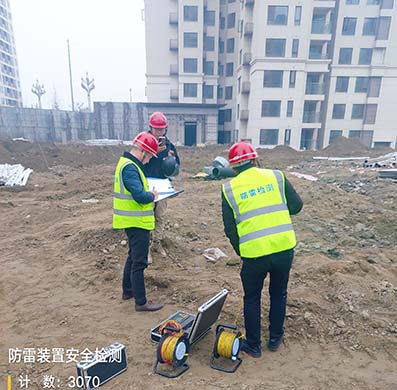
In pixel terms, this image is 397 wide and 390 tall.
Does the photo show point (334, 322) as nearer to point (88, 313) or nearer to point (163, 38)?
point (88, 313)

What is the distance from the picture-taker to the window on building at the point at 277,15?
25.9m

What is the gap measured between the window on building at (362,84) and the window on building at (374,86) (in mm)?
326

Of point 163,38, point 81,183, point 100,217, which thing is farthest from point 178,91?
point 100,217

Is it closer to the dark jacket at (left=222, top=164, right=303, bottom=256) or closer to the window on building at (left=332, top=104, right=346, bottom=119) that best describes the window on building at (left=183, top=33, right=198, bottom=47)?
the window on building at (left=332, top=104, right=346, bottom=119)

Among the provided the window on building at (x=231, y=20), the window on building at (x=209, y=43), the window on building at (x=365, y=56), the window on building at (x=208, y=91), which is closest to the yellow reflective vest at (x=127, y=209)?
the window on building at (x=365, y=56)

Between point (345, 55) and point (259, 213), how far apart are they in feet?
103

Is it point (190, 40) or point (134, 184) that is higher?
point (190, 40)

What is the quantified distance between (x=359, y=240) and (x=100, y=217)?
5275 mm

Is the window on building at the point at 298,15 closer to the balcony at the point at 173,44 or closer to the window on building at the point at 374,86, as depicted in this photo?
the window on building at the point at 374,86

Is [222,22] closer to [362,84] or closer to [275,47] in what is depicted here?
[275,47]

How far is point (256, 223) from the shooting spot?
253cm

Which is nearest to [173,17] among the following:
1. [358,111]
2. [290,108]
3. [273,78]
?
[273,78]

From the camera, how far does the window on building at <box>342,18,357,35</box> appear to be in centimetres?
2769

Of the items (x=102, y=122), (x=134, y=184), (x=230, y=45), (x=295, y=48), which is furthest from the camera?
(x=230, y=45)
